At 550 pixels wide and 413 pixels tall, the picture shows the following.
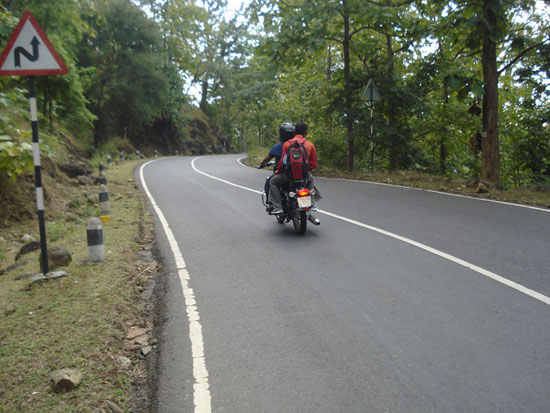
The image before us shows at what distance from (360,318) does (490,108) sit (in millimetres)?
11650

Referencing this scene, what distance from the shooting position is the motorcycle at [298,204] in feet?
27.9

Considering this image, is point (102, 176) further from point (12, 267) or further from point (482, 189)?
point (482, 189)

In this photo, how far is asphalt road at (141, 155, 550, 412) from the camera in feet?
11.5

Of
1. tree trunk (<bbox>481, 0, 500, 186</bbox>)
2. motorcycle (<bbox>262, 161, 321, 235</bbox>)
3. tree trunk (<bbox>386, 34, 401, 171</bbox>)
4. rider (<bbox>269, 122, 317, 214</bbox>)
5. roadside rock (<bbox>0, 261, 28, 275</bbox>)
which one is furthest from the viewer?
tree trunk (<bbox>386, 34, 401, 171</bbox>)

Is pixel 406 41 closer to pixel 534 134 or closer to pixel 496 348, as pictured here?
pixel 534 134

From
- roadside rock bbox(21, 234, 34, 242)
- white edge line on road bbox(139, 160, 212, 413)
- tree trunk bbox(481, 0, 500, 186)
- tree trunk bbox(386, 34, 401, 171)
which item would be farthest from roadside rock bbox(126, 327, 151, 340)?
tree trunk bbox(386, 34, 401, 171)

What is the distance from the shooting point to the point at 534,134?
18438 millimetres

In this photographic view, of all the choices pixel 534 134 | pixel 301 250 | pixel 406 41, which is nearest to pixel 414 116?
pixel 406 41

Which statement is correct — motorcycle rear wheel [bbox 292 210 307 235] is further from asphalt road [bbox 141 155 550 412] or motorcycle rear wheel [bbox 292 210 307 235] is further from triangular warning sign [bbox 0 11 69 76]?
triangular warning sign [bbox 0 11 69 76]

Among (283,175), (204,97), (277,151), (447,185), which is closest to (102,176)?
(277,151)

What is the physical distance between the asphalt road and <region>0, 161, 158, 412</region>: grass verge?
1.25 feet

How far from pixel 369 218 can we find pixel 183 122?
→ 43.3 metres

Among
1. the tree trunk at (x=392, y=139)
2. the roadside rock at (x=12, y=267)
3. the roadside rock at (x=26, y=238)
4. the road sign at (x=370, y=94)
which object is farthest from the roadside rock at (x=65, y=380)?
the tree trunk at (x=392, y=139)

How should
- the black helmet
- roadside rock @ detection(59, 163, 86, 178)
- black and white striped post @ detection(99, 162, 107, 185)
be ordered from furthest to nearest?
roadside rock @ detection(59, 163, 86, 178) → black and white striped post @ detection(99, 162, 107, 185) → the black helmet
